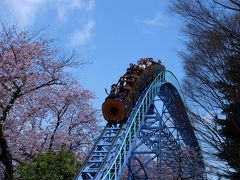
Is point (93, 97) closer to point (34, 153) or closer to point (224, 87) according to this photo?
point (34, 153)

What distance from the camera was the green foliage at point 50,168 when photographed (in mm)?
11414

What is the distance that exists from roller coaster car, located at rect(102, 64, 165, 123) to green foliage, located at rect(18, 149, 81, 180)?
2635mm

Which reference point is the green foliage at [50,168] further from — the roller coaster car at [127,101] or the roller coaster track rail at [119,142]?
the roller coaster car at [127,101]

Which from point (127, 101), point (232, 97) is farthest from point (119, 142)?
point (232, 97)

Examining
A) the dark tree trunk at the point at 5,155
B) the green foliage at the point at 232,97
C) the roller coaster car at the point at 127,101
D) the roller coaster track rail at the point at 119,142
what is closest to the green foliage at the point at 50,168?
the roller coaster track rail at the point at 119,142

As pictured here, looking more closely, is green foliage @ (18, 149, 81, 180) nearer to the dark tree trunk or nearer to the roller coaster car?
the dark tree trunk

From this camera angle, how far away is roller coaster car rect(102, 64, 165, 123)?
12.8 m

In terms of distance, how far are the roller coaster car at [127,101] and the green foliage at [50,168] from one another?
2.64 meters

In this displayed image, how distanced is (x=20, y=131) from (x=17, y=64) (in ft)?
12.3

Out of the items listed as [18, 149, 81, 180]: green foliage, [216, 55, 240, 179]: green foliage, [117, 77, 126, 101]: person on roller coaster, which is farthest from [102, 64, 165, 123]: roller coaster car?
[216, 55, 240, 179]: green foliage

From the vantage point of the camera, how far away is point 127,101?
13.2 meters

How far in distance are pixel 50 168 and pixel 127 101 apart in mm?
4378

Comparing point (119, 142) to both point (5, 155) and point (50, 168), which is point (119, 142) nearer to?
point (50, 168)

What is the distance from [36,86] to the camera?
49.7 feet
